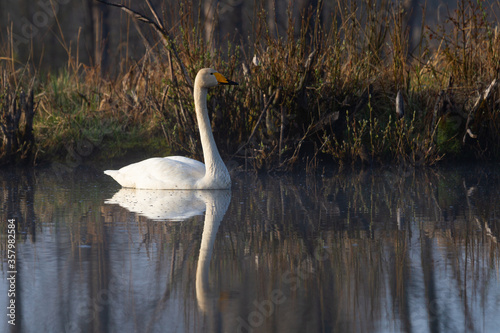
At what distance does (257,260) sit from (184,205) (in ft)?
7.72

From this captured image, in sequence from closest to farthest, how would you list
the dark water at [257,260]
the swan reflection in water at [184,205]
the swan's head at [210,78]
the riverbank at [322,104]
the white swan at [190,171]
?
the dark water at [257,260] → the swan reflection in water at [184,205] → the white swan at [190,171] → the swan's head at [210,78] → the riverbank at [322,104]

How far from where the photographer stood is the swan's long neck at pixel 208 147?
778cm

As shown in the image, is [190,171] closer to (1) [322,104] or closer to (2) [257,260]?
(1) [322,104]

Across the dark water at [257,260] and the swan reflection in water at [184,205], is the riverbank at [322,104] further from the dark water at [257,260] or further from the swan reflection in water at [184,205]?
the dark water at [257,260]

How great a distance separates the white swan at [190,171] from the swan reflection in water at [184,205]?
3.3 inches

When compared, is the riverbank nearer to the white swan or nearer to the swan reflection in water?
the white swan

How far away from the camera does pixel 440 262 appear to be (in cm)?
453

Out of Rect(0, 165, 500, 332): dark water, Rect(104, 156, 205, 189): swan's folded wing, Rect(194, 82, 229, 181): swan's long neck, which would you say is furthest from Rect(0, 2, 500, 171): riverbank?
Rect(0, 165, 500, 332): dark water

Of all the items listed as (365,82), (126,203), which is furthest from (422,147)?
(126,203)

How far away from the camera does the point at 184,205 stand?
6891 millimetres

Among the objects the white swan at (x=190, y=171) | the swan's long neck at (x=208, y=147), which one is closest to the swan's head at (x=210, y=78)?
the white swan at (x=190, y=171)

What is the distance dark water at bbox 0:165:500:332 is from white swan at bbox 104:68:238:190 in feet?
0.42

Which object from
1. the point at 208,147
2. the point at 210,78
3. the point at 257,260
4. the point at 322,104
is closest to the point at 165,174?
the point at 208,147

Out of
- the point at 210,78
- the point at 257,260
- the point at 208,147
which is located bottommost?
the point at 257,260
